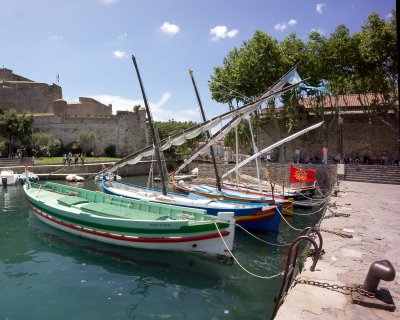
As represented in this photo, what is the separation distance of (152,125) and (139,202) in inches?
206

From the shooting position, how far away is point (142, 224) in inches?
420

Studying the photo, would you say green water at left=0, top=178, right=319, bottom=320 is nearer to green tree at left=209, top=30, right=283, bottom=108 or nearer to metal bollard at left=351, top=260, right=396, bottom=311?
metal bollard at left=351, top=260, right=396, bottom=311

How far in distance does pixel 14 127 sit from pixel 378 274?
49.6m

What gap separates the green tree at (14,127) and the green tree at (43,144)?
1.60 meters

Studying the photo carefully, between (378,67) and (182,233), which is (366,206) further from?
(378,67)

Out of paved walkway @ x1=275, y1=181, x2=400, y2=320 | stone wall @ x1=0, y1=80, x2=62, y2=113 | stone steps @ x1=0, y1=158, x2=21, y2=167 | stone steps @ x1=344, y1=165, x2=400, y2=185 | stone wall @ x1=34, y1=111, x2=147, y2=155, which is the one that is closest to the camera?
paved walkway @ x1=275, y1=181, x2=400, y2=320

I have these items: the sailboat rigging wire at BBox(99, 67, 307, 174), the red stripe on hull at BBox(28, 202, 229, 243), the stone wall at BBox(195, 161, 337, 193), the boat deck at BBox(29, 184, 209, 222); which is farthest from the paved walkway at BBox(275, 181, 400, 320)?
the stone wall at BBox(195, 161, 337, 193)

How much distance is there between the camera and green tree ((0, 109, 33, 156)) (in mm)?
45219

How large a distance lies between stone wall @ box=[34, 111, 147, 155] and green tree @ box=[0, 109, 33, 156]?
5227 millimetres

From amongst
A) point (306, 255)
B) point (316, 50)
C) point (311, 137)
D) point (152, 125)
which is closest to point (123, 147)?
point (311, 137)

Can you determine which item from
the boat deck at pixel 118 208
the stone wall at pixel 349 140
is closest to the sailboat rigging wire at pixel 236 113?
the boat deck at pixel 118 208

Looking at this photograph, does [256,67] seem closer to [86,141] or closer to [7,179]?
[7,179]

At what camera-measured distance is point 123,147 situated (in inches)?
2175

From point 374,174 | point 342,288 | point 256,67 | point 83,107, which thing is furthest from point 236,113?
point 83,107
